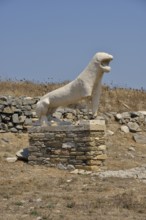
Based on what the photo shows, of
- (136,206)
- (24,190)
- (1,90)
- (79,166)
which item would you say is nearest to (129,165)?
(79,166)

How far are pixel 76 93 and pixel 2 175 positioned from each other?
2.81 meters

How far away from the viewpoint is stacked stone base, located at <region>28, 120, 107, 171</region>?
39.3 feet

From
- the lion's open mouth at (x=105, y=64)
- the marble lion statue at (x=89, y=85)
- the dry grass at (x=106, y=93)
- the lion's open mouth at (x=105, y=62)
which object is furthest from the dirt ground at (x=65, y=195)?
the dry grass at (x=106, y=93)

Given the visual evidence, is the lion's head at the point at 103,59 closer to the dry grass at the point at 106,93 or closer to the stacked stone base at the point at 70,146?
the stacked stone base at the point at 70,146

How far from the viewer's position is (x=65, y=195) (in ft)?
30.0

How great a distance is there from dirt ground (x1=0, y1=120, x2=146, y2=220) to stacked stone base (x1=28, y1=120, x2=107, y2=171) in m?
0.34

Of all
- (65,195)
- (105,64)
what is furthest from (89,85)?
(65,195)

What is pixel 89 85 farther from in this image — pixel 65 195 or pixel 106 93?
pixel 106 93

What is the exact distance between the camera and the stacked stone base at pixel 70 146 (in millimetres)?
11969

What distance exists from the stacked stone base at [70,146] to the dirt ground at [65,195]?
1.11 feet

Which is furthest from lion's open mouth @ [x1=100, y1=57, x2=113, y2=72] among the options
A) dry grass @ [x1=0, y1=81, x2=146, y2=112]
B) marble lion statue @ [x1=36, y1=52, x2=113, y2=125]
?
dry grass @ [x1=0, y1=81, x2=146, y2=112]

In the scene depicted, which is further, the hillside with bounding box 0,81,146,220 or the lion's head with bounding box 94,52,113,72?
the lion's head with bounding box 94,52,113,72

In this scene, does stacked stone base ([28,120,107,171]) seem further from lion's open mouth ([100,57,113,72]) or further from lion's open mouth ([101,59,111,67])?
lion's open mouth ([101,59,111,67])

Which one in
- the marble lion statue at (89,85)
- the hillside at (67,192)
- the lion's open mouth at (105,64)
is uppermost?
the lion's open mouth at (105,64)
